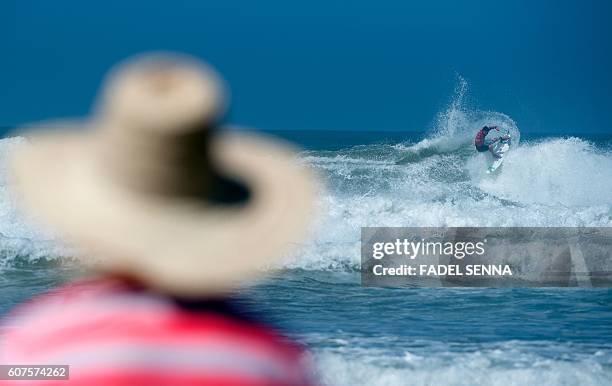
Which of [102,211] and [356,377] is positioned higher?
[102,211]

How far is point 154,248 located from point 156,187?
0.15 ft

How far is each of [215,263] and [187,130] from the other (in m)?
0.11

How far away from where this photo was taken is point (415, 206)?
9430mm

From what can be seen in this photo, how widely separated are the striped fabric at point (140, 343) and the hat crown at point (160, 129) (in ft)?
0.29

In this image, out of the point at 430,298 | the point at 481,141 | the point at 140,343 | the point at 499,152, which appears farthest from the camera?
the point at 481,141

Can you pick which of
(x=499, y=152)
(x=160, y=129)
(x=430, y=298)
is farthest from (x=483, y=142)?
(x=160, y=129)

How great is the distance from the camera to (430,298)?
5.61m

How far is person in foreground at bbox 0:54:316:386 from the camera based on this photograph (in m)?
0.63

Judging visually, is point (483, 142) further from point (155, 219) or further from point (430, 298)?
point (155, 219)

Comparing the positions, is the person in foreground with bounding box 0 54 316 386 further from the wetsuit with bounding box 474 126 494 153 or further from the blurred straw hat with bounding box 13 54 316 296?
the wetsuit with bounding box 474 126 494 153

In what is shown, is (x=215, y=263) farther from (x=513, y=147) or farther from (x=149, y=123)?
(x=513, y=147)

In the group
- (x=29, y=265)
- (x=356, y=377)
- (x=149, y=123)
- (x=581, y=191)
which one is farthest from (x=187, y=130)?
(x=581, y=191)

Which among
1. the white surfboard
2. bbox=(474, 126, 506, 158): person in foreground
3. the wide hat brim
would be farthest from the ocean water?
bbox=(474, 126, 506, 158): person in foreground

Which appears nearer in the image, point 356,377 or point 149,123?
point 149,123
